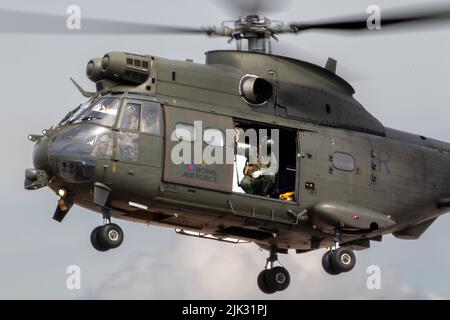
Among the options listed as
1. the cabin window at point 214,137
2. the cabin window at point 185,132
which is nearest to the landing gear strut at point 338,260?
the cabin window at point 214,137

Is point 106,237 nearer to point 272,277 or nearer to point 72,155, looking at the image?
point 72,155

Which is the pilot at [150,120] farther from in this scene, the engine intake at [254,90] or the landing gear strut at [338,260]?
the landing gear strut at [338,260]

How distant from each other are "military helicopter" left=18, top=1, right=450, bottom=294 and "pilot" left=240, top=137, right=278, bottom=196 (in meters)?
0.03

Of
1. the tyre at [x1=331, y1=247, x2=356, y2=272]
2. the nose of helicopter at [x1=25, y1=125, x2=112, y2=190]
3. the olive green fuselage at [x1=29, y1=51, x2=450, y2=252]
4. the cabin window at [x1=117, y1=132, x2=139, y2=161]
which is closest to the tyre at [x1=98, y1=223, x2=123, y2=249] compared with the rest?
the olive green fuselage at [x1=29, y1=51, x2=450, y2=252]

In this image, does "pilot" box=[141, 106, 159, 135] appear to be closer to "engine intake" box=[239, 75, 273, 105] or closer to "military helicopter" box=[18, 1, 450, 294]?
"military helicopter" box=[18, 1, 450, 294]

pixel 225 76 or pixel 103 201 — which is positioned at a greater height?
pixel 225 76

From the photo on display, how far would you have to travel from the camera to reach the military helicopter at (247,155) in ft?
89.5

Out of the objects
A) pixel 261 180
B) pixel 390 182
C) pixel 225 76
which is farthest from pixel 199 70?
pixel 390 182

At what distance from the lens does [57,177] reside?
1065 inches

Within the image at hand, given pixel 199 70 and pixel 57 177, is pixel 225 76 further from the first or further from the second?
pixel 57 177

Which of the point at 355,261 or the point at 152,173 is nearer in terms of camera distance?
the point at 152,173

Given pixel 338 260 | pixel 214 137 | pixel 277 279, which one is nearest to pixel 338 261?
pixel 338 260

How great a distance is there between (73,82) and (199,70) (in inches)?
106

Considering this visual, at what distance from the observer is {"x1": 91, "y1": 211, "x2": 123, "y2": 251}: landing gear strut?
1073 inches
